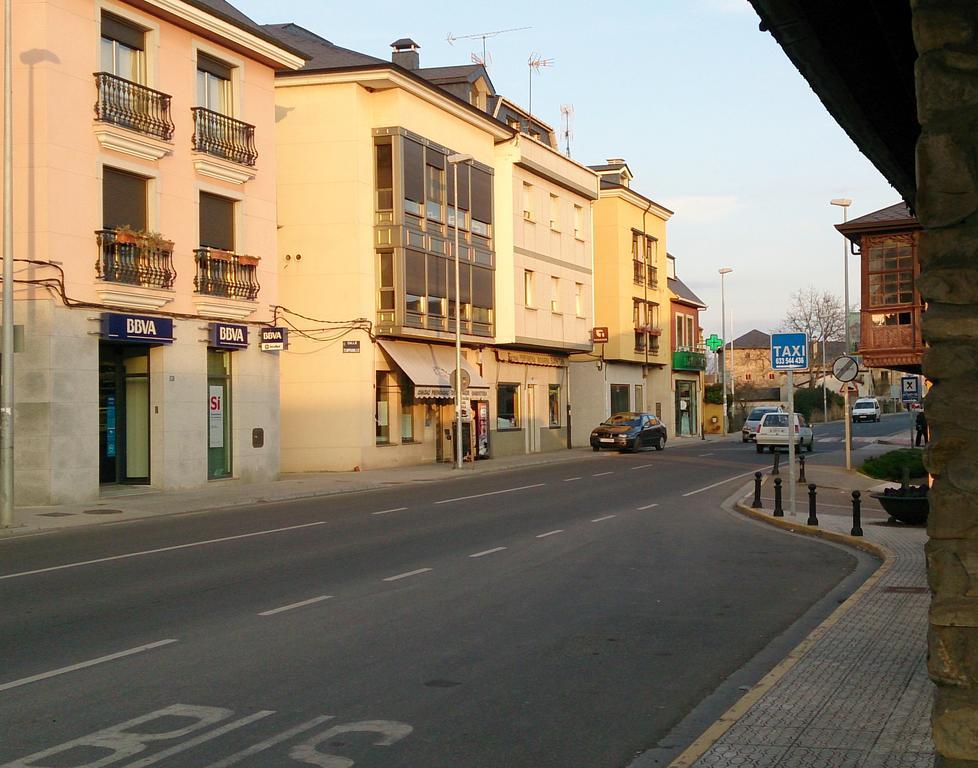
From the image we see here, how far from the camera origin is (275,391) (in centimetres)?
2988

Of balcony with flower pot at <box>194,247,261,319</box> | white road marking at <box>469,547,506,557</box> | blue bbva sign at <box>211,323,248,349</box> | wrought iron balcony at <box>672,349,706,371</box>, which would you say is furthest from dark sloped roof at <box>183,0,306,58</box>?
wrought iron balcony at <box>672,349,706,371</box>

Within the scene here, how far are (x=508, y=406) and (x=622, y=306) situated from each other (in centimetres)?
1501

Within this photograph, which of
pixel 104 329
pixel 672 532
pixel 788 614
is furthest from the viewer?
pixel 104 329

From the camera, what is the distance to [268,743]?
19.8 feet

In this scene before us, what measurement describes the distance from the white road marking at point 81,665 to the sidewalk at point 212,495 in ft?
32.4

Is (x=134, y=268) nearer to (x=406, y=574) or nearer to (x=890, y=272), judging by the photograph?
(x=406, y=574)

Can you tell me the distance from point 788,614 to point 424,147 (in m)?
28.5

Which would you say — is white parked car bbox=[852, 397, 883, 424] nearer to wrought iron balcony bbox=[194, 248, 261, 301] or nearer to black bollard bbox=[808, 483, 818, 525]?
wrought iron balcony bbox=[194, 248, 261, 301]

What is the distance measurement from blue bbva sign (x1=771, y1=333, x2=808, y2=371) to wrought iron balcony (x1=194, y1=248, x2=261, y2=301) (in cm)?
1407

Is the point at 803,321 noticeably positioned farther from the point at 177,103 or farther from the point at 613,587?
the point at 613,587

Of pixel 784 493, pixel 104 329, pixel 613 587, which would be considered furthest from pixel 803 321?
pixel 613 587

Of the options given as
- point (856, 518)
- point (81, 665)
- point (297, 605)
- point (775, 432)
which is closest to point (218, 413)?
point (856, 518)

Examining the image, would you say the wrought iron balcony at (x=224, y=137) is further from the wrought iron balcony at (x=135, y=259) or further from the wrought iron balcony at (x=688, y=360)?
the wrought iron balcony at (x=688, y=360)

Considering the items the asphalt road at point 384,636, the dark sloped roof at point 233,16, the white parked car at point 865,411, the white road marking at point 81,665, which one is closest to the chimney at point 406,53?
the dark sloped roof at point 233,16
